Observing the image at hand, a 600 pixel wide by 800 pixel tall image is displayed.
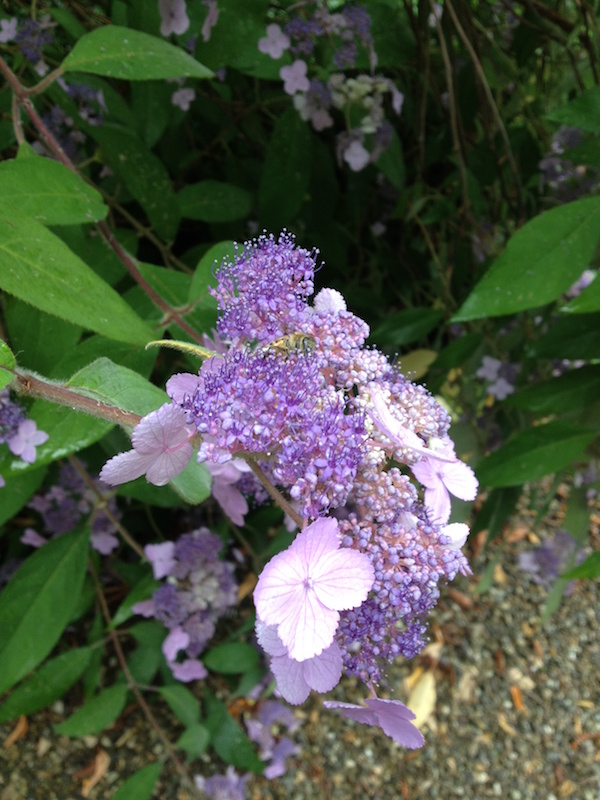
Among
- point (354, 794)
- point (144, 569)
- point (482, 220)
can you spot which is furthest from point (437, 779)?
point (482, 220)

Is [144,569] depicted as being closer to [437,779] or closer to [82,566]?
[82,566]

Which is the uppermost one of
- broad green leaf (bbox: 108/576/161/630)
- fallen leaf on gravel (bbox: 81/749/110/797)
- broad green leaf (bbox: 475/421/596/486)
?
broad green leaf (bbox: 475/421/596/486)

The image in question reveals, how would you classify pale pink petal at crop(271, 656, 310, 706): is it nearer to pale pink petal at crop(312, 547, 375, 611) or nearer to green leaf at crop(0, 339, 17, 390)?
pale pink petal at crop(312, 547, 375, 611)

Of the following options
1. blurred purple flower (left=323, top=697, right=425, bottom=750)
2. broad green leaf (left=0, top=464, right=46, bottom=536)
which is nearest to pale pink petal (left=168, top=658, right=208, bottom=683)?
broad green leaf (left=0, top=464, right=46, bottom=536)

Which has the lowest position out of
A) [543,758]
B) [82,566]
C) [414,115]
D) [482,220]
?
[543,758]

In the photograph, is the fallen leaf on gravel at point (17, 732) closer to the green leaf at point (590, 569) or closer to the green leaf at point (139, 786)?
the green leaf at point (139, 786)

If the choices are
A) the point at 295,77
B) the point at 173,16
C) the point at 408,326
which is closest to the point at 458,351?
the point at 408,326

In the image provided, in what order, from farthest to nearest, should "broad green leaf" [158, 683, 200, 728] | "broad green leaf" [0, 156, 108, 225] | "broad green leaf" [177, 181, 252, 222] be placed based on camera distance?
"broad green leaf" [158, 683, 200, 728] → "broad green leaf" [177, 181, 252, 222] → "broad green leaf" [0, 156, 108, 225]
